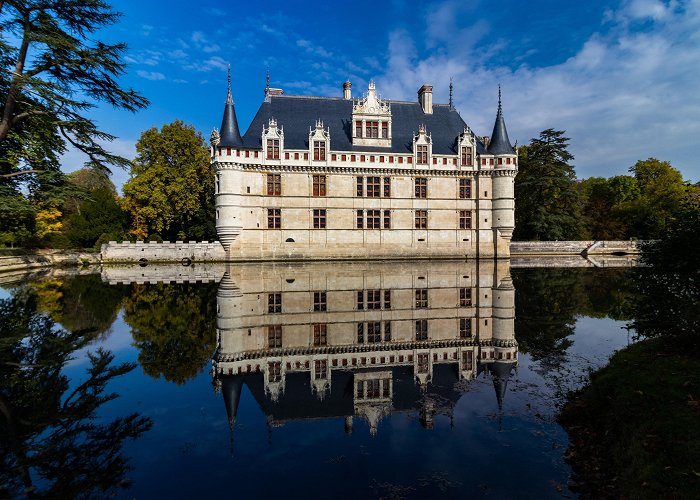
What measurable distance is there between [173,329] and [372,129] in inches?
947

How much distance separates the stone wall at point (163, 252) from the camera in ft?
92.6

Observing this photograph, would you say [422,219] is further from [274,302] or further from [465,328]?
[465,328]

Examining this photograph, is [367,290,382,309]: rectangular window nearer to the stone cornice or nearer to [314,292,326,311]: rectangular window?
[314,292,326,311]: rectangular window

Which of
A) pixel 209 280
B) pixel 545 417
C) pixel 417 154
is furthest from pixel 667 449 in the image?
pixel 417 154

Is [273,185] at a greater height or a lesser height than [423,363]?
greater

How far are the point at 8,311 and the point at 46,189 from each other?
363 centimetres

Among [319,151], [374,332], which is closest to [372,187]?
[319,151]

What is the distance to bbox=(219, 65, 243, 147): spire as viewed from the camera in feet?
89.4

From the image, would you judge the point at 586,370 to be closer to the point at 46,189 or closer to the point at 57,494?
the point at 57,494

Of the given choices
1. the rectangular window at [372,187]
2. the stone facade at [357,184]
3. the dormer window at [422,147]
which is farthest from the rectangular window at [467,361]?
the dormer window at [422,147]

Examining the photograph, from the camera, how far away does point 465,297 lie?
13.9 m

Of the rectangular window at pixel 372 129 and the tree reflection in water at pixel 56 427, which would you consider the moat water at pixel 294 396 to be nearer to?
the tree reflection in water at pixel 56 427

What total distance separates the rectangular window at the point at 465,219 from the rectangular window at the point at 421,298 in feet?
55.4

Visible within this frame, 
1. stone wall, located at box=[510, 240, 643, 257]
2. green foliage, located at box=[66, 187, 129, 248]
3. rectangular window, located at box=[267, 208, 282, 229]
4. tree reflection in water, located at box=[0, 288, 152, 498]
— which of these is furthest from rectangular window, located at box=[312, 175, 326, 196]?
tree reflection in water, located at box=[0, 288, 152, 498]
